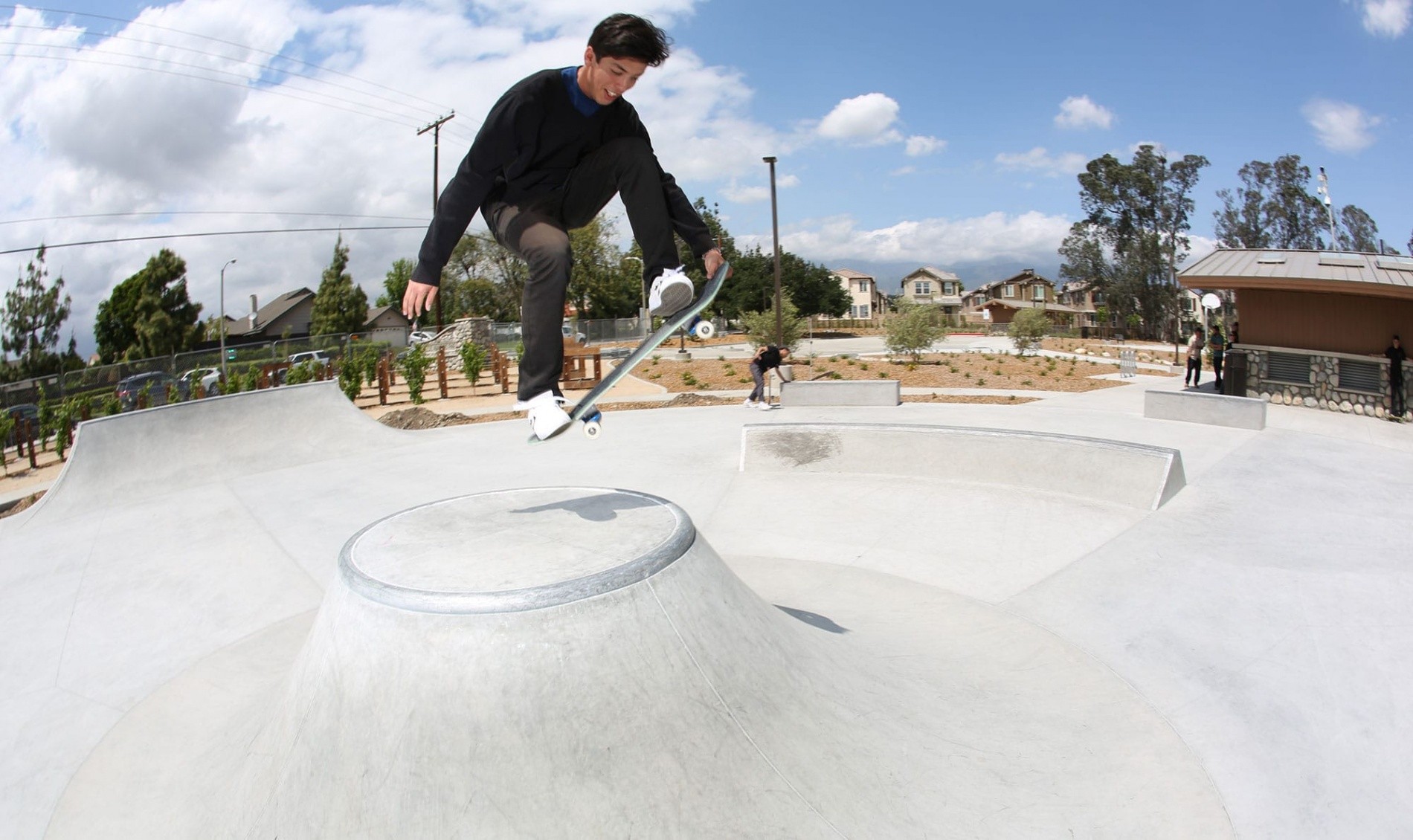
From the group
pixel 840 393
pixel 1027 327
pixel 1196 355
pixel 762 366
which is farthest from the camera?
pixel 1027 327

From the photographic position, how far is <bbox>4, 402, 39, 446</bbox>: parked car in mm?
15290

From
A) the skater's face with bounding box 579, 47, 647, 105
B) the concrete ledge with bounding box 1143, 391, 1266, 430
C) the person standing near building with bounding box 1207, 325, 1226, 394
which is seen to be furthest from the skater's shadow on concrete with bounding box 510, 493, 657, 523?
the person standing near building with bounding box 1207, 325, 1226, 394

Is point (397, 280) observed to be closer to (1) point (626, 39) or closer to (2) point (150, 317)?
(2) point (150, 317)

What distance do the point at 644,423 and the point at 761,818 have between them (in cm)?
1240

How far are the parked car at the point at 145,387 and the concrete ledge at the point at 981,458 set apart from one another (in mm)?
14562

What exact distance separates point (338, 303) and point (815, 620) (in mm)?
52827

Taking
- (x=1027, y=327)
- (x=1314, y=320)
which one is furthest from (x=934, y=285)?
(x=1314, y=320)

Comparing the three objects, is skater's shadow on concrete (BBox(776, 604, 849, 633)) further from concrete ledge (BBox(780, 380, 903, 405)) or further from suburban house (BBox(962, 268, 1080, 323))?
suburban house (BBox(962, 268, 1080, 323))

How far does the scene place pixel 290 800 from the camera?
3.03m

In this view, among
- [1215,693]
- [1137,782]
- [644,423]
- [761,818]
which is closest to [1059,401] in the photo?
[644,423]

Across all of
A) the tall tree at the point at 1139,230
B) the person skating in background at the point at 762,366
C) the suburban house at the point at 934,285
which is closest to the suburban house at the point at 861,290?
the suburban house at the point at 934,285

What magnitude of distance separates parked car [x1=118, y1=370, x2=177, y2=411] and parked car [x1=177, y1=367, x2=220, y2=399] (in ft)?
0.73

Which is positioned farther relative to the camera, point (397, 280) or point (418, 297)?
point (397, 280)

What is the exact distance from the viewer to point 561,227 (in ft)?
15.1
